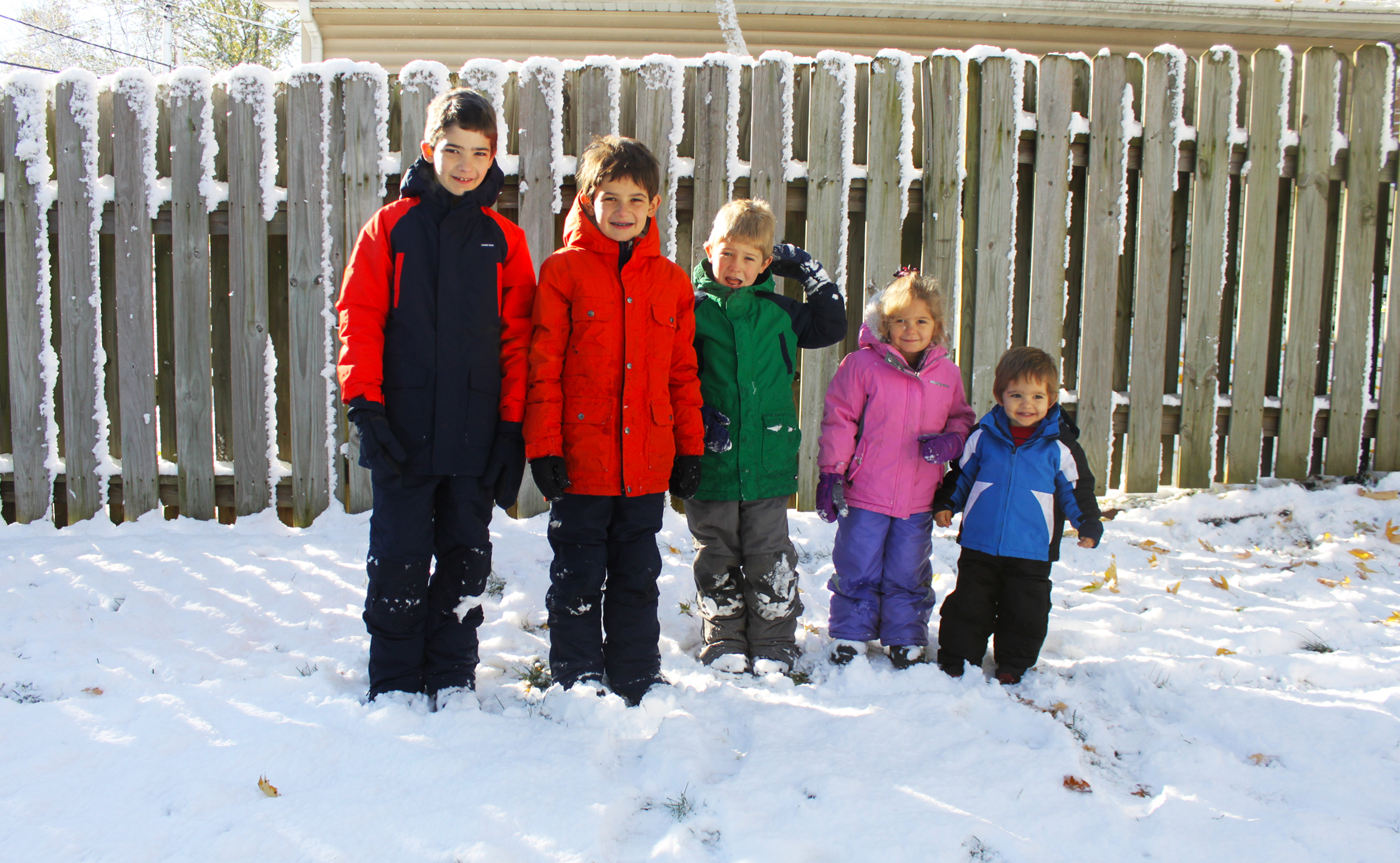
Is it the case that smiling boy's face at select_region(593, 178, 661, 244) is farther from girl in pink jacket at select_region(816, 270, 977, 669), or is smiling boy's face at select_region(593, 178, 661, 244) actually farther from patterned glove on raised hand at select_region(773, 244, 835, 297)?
girl in pink jacket at select_region(816, 270, 977, 669)

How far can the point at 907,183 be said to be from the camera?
13.4 ft

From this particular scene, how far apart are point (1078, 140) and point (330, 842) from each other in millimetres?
4424

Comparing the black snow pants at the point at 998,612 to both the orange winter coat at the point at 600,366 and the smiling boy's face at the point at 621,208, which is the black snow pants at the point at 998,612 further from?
the smiling boy's face at the point at 621,208

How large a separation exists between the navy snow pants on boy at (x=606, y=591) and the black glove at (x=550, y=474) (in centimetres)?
15

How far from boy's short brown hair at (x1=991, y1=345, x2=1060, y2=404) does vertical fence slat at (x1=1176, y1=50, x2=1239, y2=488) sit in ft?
6.58

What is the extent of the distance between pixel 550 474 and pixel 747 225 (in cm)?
111

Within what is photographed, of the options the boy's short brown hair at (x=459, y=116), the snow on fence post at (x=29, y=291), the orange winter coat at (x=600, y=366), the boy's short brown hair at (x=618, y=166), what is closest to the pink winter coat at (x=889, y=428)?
the orange winter coat at (x=600, y=366)

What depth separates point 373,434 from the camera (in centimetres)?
235

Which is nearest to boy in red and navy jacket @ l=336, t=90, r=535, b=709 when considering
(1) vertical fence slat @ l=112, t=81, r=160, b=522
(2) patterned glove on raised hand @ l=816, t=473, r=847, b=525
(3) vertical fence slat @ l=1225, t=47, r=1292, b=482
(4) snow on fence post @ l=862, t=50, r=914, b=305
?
(2) patterned glove on raised hand @ l=816, t=473, r=847, b=525

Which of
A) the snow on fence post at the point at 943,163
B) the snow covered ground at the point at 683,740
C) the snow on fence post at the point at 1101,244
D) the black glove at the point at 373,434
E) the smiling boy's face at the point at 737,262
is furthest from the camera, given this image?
the snow on fence post at the point at 1101,244

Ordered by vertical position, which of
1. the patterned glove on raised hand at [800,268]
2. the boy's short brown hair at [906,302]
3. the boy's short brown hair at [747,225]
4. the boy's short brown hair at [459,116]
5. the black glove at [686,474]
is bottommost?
the black glove at [686,474]

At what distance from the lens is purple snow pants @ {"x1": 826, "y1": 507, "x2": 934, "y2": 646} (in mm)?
3014

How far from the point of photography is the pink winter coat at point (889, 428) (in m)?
3.00

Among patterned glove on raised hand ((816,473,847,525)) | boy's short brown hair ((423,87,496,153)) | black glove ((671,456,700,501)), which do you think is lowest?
patterned glove on raised hand ((816,473,847,525))
